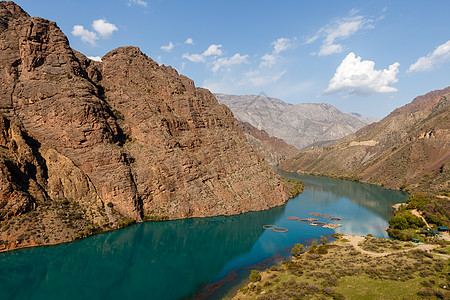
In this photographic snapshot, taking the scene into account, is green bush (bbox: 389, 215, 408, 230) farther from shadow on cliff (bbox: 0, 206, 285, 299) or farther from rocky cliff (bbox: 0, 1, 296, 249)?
rocky cliff (bbox: 0, 1, 296, 249)

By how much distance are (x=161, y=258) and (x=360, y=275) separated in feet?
133

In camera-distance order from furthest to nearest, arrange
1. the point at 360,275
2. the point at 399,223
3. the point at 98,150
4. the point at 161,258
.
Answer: the point at 98,150 → the point at 399,223 → the point at 161,258 → the point at 360,275

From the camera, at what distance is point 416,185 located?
14225 centimetres

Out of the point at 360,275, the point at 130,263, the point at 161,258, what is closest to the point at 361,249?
the point at 360,275

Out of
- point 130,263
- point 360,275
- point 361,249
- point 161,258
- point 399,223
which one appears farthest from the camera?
Answer: point 399,223

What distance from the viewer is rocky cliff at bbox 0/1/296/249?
68.9m

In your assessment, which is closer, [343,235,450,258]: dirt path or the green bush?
[343,235,450,258]: dirt path

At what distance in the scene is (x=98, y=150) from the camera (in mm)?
85188

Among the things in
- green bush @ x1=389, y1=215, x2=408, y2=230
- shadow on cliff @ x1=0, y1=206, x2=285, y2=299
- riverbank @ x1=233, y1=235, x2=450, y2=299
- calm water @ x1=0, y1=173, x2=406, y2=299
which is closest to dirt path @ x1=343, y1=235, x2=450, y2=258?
riverbank @ x1=233, y1=235, x2=450, y2=299

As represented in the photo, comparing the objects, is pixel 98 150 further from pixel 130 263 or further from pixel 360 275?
pixel 360 275

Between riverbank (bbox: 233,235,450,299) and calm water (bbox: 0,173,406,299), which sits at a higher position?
riverbank (bbox: 233,235,450,299)

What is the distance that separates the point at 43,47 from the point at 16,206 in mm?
60007

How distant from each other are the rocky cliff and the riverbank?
45.8 meters

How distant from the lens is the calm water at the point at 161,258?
45438 millimetres
